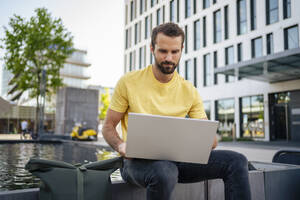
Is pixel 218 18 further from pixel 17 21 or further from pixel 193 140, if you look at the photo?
pixel 193 140

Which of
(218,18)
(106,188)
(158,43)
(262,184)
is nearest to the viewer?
(106,188)

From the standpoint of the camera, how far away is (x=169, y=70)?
2.40 m

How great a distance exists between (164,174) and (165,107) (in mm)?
705

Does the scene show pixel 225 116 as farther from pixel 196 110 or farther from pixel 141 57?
pixel 196 110

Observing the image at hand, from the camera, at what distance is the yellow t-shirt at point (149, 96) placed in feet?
7.73

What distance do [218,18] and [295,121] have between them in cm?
1146

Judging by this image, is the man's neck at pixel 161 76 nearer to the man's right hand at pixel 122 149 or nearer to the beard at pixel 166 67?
the beard at pixel 166 67

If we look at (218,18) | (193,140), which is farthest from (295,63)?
(193,140)

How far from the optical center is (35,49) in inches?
815

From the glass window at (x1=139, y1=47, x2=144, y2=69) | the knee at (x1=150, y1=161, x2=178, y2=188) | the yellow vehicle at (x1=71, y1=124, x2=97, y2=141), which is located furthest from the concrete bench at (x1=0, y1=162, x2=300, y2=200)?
the glass window at (x1=139, y1=47, x2=144, y2=69)

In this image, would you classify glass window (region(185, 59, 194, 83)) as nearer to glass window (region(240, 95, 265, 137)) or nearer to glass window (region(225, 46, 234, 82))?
glass window (region(225, 46, 234, 82))

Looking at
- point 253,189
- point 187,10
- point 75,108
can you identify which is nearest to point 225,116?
point 187,10

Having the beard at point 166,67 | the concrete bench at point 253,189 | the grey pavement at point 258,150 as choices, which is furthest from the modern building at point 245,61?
the beard at point 166,67

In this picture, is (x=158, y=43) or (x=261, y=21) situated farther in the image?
(x=261, y=21)
